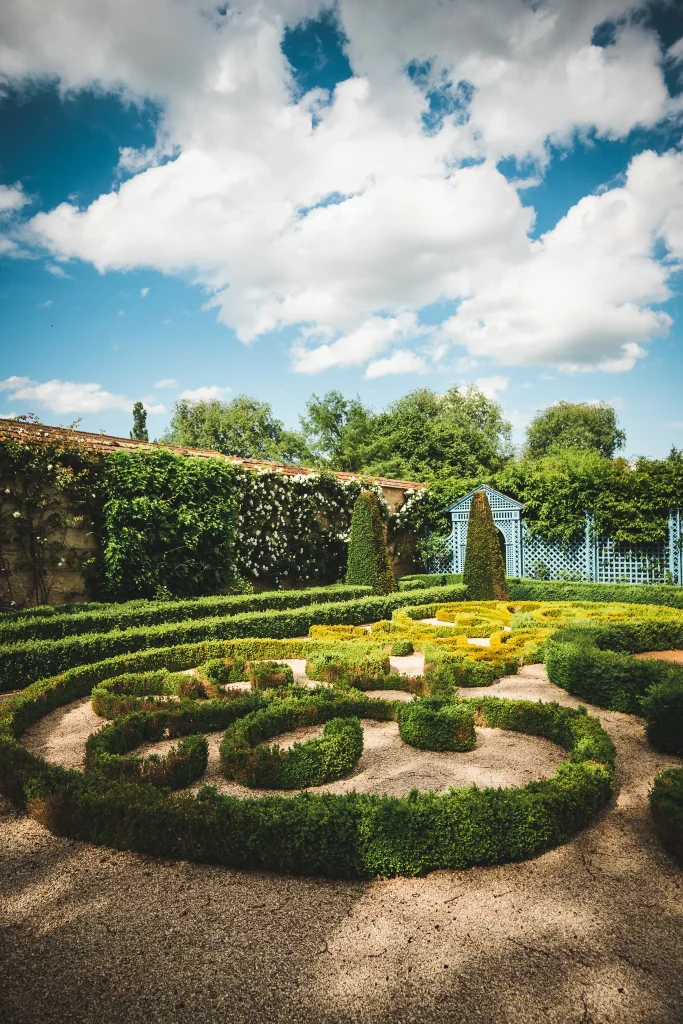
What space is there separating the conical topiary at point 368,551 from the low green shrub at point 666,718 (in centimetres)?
931

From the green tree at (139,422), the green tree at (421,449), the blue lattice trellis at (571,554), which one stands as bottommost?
the blue lattice trellis at (571,554)

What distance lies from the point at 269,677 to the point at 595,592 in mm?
10789

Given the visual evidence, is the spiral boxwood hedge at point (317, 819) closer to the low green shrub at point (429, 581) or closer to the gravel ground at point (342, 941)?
the gravel ground at point (342, 941)

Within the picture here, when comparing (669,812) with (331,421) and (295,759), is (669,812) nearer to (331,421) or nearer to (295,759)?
(295,759)

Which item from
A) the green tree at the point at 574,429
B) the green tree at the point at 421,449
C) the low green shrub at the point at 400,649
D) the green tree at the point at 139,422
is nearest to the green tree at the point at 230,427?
the green tree at the point at 139,422

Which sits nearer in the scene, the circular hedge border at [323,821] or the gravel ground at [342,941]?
the gravel ground at [342,941]

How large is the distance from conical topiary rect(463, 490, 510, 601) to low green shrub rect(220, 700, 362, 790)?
10315 millimetres

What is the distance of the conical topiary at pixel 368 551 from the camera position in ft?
46.4

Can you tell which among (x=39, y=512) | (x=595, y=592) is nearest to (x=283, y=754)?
(x=39, y=512)

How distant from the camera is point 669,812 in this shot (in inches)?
122

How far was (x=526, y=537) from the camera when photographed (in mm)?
17500

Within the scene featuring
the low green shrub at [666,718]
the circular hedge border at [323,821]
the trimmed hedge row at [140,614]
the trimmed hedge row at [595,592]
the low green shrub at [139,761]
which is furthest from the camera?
the trimmed hedge row at [595,592]

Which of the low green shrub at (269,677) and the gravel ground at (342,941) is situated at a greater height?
the low green shrub at (269,677)

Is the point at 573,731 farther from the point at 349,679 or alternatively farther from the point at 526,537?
the point at 526,537
